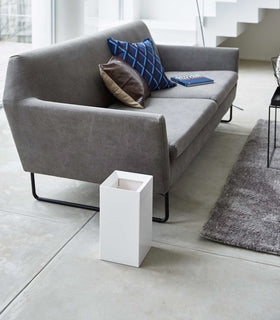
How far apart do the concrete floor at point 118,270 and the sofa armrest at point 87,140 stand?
0.25 m

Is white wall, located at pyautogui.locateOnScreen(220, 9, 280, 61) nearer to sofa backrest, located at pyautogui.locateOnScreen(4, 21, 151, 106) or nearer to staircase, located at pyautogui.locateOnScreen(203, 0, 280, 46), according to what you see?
staircase, located at pyautogui.locateOnScreen(203, 0, 280, 46)

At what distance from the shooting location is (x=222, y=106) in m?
3.70

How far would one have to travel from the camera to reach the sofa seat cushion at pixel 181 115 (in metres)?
2.61

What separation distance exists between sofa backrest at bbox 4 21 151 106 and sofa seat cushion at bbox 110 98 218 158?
264mm

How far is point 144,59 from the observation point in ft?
11.3

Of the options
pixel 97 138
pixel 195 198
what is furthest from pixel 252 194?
pixel 97 138

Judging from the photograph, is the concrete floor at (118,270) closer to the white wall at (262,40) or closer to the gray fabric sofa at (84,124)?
the gray fabric sofa at (84,124)

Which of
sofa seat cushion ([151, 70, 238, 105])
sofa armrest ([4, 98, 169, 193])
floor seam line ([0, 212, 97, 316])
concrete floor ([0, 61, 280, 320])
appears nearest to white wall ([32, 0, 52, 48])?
sofa seat cushion ([151, 70, 238, 105])

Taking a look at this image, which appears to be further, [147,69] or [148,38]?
[148,38]

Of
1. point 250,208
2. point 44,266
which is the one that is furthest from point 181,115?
point 44,266

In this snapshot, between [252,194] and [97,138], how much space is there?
99 centimetres

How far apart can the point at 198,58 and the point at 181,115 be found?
49.8 inches

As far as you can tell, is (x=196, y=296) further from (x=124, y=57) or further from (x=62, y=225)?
(x=124, y=57)

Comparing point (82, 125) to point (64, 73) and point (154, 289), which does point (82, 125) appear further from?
point (154, 289)
